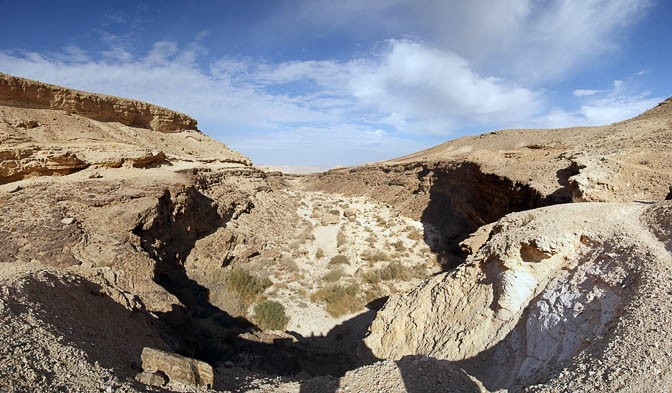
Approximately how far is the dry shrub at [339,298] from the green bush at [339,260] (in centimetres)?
209

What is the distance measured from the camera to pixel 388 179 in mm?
26531

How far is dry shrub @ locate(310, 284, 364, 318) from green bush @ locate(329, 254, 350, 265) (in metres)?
2.09

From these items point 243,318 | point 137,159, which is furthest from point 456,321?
point 137,159

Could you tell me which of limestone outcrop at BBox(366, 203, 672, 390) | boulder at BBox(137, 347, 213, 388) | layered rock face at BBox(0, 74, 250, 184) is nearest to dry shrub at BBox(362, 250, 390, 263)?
limestone outcrop at BBox(366, 203, 672, 390)

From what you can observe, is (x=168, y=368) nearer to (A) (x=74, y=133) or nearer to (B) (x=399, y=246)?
(B) (x=399, y=246)

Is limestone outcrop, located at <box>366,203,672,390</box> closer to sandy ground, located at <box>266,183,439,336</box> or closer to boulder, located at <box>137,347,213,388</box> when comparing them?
sandy ground, located at <box>266,183,439,336</box>

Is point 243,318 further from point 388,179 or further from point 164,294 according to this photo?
point 388,179

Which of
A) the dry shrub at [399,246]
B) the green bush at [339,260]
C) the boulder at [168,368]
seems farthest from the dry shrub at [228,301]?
the dry shrub at [399,246]

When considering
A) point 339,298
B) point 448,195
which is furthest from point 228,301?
point 448,195

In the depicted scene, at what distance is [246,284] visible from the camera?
38.7 feet

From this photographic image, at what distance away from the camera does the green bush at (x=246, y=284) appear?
37.3 ft

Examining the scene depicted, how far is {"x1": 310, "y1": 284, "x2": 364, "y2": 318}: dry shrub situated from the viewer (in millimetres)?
11005

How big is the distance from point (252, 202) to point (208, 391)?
14.5m

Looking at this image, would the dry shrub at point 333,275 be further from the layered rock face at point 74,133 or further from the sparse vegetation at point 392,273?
the layered rock face at point 74,133
